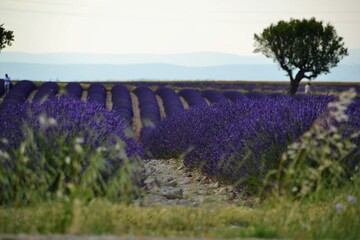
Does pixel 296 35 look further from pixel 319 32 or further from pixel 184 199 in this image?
pixel 184 199

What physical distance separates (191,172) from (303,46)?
981 inches

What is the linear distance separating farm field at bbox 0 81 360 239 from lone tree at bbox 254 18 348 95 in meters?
21.4

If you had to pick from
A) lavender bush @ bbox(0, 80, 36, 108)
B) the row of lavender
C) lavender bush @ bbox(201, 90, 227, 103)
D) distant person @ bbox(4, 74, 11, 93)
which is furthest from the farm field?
distant person @ bbox(4, 74, 11, 93)

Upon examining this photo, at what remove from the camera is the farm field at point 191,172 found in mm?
4117

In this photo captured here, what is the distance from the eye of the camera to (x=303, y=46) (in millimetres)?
33375

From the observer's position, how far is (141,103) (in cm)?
2436

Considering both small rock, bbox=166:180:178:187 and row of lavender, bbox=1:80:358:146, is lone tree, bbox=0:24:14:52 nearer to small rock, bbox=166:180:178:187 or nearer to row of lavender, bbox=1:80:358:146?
row of lavender, bbox=1:80:358:146

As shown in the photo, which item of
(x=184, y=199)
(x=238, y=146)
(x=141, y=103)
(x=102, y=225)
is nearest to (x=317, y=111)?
(x=238, y=146)

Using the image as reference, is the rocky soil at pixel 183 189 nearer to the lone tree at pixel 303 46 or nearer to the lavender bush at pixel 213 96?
the lavender bush at pixel 213 96

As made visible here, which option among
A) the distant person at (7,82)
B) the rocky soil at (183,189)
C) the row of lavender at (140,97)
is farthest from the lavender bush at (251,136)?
the distant person at (7,82)

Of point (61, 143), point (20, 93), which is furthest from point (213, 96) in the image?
point (61, 143)

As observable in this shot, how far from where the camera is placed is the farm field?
13.5ft

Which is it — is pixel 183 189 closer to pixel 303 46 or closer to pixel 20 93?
pixel 20 93

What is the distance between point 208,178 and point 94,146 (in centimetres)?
263
